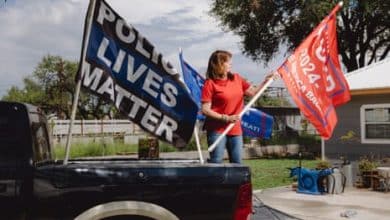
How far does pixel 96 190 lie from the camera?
407 cm

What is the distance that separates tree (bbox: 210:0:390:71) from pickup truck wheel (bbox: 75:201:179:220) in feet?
82.6

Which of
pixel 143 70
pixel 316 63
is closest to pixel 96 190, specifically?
pixel 143 70

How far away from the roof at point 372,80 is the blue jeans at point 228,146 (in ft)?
34.6

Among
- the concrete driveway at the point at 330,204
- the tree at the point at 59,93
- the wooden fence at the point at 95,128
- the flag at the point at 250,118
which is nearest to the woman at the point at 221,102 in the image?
the concrete driveway at the point at 330,204

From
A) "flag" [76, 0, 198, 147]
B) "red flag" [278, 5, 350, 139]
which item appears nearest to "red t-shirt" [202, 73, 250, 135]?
"flag" [76, 0, 198, 147]

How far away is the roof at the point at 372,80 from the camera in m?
15.6

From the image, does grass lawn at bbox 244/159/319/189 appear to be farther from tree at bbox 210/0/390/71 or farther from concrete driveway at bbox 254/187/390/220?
tree at bbox 210/0/390/71

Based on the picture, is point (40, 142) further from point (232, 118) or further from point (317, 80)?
point (317, 80)

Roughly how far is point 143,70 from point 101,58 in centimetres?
33

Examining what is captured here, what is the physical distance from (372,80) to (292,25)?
595 inches

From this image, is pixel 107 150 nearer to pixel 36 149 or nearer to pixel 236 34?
pixel 236 34

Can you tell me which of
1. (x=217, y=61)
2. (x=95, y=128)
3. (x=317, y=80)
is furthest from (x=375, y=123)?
(x=95, y=128)

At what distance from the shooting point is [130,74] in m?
4.54

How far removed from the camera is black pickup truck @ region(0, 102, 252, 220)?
3.99 m
